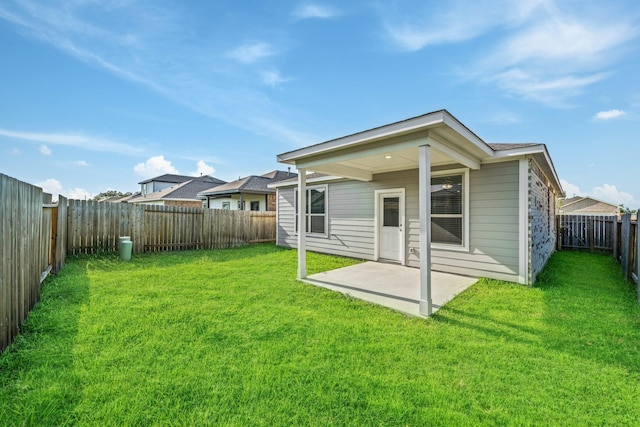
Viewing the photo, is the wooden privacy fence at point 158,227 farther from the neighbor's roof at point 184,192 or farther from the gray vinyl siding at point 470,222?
the neighbor's roof at point 184,192

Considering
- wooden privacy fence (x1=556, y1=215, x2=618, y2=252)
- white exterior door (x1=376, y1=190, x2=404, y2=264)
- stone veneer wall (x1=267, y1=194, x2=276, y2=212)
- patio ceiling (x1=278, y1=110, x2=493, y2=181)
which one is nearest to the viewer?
patio ceiling (x1=278, y1=110, x2=493, y2=181)

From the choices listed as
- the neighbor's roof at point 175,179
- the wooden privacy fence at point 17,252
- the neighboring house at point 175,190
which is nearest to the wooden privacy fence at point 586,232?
the wooden privacy fence at point 17,252

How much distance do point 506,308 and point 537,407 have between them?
2455 mm

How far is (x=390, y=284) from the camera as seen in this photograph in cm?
540

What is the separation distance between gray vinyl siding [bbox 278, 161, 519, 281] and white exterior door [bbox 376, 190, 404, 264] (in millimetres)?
185

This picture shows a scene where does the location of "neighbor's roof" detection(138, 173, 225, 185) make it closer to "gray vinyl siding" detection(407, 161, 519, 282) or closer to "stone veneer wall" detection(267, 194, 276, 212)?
"stone veneer wall" detection(267, 194, 276, 212)

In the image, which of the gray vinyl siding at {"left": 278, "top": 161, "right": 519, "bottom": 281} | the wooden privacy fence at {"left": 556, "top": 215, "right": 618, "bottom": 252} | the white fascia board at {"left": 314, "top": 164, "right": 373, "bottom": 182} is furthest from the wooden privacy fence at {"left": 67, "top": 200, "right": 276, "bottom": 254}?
the wooden privacy fence at {"left": 556, "top": 215, "right": 618, "bottom": 252}

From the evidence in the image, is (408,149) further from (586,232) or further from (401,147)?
(586,232)

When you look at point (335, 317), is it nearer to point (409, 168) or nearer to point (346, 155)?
point (346, 155)

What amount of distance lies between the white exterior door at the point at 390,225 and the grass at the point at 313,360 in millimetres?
2875

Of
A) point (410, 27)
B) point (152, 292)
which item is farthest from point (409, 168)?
point (152, 292)

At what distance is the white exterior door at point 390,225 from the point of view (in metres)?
7.23

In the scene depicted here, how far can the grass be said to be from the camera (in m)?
1.88

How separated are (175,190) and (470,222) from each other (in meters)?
23.9
